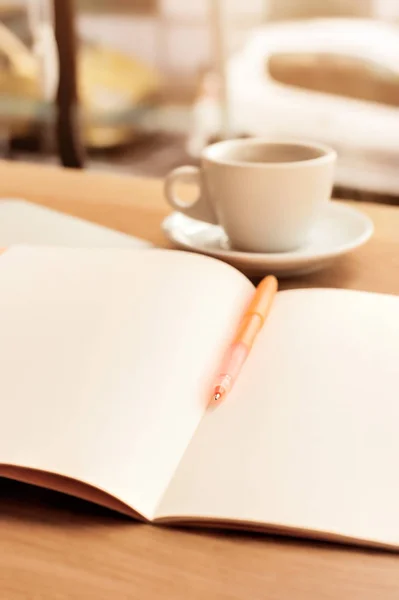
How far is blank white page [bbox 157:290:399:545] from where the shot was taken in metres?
0.28

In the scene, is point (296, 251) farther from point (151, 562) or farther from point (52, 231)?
point (151, 562)

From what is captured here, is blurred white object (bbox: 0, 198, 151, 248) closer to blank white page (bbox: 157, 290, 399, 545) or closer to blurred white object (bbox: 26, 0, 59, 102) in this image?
blank white page (bbox: 157, 290, 399, 545)

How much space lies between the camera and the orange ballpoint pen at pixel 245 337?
0.36 metres

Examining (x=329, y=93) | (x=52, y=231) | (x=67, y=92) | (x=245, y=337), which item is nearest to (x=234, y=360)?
(x=245, y=337)

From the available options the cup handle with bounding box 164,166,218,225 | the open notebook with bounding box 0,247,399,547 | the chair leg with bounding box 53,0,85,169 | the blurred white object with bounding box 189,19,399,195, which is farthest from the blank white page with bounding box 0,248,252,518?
the chair leg with bounding box 53,0,85,169

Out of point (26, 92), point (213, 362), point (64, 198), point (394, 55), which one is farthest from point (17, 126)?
point (213, 362)

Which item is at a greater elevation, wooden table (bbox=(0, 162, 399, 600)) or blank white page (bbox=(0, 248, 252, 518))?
blank white page (bbox=(0, 248, 252, 518))

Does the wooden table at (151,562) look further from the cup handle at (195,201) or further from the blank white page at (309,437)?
the cup handle at (195,201)

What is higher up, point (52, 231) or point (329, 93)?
point (52, 231)

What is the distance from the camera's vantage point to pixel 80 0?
2133 millimetres

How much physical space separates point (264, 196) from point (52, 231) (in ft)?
Result: 0.61

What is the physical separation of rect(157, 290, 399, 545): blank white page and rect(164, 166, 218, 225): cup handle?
0.18 metres

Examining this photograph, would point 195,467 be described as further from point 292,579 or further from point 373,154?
point 373,154

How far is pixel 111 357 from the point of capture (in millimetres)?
360
